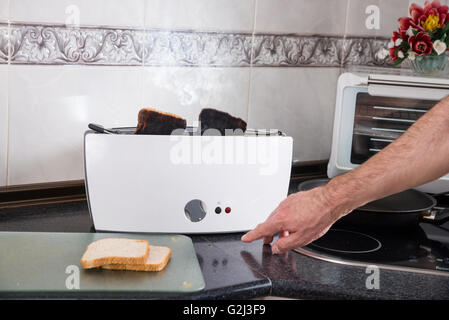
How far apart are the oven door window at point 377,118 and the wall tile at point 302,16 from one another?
31 cm

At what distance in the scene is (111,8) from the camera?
55.7 inches

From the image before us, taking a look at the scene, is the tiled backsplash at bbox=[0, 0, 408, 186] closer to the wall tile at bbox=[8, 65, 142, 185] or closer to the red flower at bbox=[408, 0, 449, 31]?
the wall tile at bbox=[8, 65, 142, 185]

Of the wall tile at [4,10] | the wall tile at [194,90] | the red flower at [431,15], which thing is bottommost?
the wall tile at [194,90]

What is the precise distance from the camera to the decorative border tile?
1335 millimetres

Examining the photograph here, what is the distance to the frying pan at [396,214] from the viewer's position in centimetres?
132

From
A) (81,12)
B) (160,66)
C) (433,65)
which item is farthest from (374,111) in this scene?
(81,12)

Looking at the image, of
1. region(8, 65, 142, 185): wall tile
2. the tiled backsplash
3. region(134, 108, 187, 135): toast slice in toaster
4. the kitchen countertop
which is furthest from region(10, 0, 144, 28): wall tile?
the kitchen countertop

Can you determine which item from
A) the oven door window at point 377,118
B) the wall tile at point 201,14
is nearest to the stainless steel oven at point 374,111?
the oven door window at point 377,118

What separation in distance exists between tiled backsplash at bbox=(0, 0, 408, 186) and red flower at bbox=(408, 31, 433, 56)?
26cm

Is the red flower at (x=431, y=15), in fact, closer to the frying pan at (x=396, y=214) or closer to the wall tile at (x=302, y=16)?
the wall tile at (x=302, y=16)

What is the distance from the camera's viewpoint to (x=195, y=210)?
1.21 meters

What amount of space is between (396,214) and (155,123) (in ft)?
1.87

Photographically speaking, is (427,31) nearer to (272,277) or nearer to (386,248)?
(386,248)
